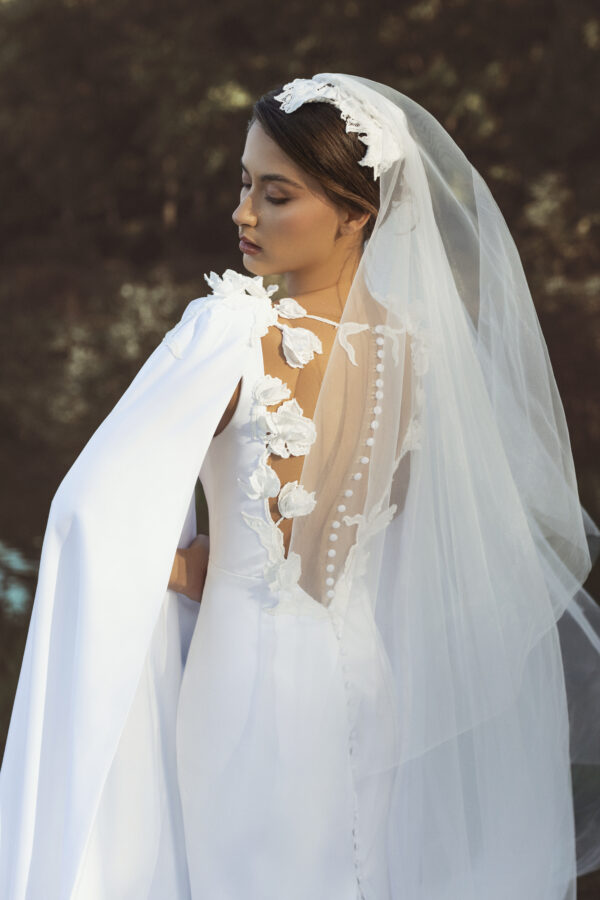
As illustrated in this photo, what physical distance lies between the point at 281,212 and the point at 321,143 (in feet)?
0.28

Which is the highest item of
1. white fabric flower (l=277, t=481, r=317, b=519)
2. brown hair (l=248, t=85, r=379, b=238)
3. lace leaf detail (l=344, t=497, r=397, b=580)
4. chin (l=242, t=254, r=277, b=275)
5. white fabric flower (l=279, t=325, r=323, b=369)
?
brown hair (l=248, t=85, r=379, b=238)

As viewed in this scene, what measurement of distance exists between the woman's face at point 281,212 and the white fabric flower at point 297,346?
0.10 m

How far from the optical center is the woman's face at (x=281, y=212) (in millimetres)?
1105

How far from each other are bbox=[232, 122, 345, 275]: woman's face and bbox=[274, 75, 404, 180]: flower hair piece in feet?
0.17

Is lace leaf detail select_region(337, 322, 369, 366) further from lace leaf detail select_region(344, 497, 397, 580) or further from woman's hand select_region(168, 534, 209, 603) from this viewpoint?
woman's hand select_region(168, 534, 209, 603)

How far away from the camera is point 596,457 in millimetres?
3236

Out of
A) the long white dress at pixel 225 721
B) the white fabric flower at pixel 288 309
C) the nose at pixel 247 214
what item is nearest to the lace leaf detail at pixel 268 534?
the long white dress at pixel 225 721

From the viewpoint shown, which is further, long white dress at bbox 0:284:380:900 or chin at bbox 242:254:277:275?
chin at bbox 242:254:277:275

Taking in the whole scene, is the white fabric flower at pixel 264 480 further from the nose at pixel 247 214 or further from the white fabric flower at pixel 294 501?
the nose at pixel 247 214

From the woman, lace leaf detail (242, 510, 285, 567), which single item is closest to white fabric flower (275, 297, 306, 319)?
the woman

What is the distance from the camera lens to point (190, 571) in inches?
45.8

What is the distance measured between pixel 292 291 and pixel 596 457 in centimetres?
227

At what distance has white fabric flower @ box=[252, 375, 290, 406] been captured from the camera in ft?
3.42

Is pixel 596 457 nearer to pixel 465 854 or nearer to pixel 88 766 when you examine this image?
pixel 465 854
